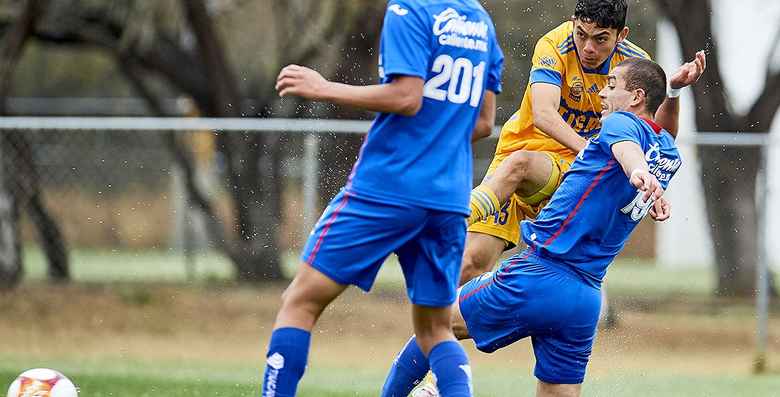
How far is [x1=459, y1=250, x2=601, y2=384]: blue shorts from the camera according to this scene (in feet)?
17.5

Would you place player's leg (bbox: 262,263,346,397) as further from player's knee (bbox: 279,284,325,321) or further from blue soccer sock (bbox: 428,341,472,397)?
blue soccer sock (bbox: 428,341,472,397)

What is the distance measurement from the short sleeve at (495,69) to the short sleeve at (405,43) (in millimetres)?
398

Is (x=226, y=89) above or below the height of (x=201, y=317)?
above

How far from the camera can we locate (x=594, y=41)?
19.7 ft

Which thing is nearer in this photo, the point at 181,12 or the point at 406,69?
the point at 406,69

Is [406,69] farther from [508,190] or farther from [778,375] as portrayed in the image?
[778,375]

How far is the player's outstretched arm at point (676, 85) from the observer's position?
5.86m

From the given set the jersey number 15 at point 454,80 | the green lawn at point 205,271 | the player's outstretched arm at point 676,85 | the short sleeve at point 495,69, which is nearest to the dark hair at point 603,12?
the player's outstretched arm at point 676,85

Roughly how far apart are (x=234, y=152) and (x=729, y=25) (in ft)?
34.7

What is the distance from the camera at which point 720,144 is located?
432 inches

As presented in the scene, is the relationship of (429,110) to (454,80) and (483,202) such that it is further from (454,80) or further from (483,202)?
(483,202)

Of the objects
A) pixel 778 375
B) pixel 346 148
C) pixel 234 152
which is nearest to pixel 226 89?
pixel 234 152

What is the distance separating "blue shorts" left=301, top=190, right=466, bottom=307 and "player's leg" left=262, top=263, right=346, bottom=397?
5cm

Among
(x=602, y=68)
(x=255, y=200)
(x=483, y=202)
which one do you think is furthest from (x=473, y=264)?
(x=255, y=200)
